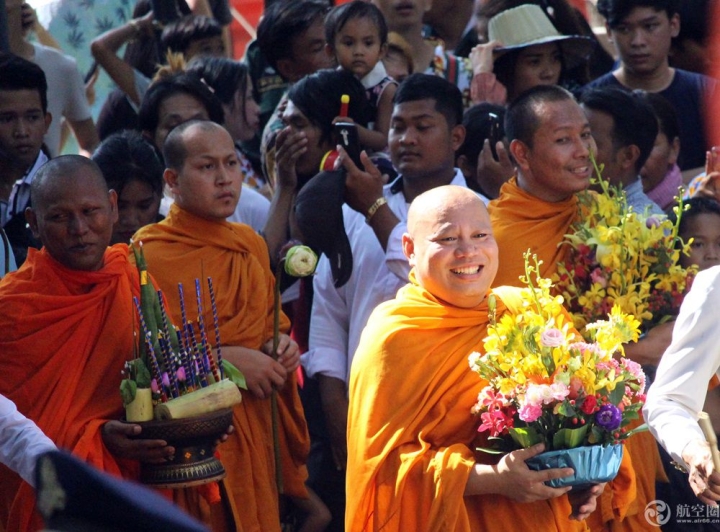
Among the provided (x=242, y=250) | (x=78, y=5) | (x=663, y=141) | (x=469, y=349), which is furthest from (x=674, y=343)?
(x=78, y=5)

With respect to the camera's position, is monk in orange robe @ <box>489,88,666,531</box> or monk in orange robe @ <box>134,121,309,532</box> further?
monk in orange robe @ <box>134,121,309,532</box>

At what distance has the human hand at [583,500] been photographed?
4543 millimetres

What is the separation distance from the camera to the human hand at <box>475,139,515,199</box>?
654 cm

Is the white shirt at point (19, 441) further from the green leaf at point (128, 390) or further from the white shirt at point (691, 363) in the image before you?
the white shirt at point (691, 363)

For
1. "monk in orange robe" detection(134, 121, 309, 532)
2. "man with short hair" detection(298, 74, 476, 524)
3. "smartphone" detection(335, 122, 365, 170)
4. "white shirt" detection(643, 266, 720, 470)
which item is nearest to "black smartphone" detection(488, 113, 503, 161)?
"man with short hair" detection(298, 74, 476, 524)

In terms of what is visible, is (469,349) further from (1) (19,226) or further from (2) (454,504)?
(1) (19,226)

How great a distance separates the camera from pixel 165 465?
5008 millimetres

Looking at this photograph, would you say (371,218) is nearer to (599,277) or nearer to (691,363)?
(599,277)

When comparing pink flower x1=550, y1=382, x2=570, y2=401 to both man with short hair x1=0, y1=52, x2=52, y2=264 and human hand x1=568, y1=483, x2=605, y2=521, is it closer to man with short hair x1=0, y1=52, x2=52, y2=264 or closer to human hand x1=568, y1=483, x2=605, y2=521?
human hand x1=568, y1=483, x2=605, y2=521

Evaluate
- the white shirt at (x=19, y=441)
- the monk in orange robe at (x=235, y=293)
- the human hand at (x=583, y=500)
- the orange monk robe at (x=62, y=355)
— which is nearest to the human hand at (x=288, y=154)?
the monk in orange robe at (x=235, y=293)

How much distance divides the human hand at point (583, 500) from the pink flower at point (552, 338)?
0.54 meters

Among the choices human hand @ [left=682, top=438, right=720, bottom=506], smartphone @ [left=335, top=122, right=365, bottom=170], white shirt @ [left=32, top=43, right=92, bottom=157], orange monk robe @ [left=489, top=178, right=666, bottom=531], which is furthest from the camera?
→ white shirt @ [left=32, top=43, right=92, bottom=157]

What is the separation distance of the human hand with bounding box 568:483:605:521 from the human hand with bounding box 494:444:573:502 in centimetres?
12

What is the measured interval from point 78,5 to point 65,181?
4.49 m
